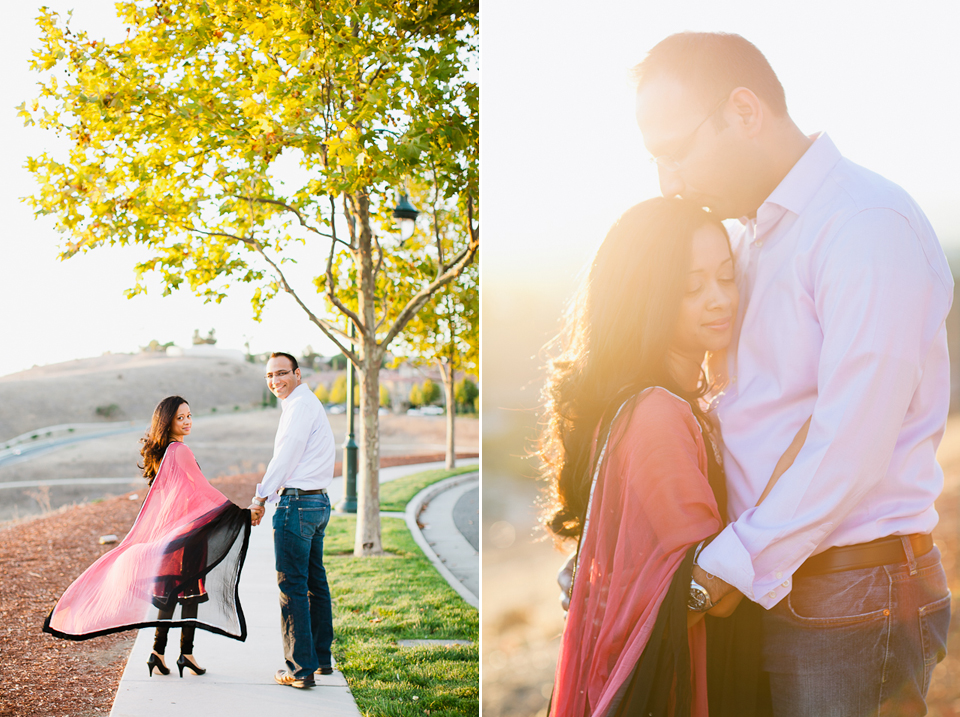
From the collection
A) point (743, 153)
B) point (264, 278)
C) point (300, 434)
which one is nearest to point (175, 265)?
point (264, 278)

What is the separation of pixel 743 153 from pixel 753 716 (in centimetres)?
186

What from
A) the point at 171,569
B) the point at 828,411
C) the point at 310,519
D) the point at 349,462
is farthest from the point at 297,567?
the point at 349,462

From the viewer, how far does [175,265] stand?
5.62 meters

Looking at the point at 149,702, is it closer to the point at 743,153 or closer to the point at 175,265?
the point at 175,265

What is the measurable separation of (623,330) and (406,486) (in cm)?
1212

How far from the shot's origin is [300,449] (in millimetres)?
4281

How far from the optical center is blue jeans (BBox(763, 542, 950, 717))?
199cm

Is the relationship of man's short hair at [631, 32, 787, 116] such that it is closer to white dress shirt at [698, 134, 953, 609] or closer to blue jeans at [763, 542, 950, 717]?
white dress shirt at [698, 134, 953, 609]

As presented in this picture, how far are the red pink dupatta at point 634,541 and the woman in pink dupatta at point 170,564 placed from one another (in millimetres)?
2539

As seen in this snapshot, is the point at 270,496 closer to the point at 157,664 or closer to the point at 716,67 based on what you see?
the point at 157,664

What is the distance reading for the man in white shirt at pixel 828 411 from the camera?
1929 mm

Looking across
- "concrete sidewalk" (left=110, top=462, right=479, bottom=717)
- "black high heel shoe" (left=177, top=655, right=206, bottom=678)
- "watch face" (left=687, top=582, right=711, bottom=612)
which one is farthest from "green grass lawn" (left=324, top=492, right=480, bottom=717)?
"watch face" (left=687, top=582, right=711, bottom=612)

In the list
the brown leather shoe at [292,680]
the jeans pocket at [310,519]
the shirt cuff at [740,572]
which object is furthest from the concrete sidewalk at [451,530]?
the shirt cuff at [740,572]

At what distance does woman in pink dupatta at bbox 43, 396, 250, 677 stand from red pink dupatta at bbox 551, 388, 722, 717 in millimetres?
2539
